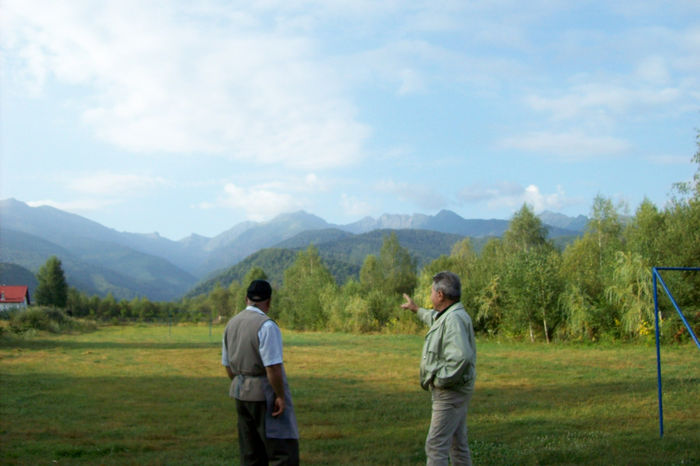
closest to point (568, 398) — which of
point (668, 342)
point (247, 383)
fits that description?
point (247, 383)

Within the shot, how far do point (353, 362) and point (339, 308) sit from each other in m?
29.5

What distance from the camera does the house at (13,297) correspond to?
43.7 m

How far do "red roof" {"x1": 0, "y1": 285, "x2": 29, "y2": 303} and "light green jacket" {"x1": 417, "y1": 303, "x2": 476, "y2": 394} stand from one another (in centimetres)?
4912

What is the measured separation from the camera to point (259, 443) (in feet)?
15.0

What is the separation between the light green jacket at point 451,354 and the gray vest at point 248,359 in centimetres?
154

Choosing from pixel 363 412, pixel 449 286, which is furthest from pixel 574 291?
pixel 449 286

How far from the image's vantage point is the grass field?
24.0 feet

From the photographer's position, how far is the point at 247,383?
4484 mm

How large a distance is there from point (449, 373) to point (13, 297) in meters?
51.4

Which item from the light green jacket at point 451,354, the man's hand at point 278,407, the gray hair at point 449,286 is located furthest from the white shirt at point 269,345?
the gray hair at point 449,286

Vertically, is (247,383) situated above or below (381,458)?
above

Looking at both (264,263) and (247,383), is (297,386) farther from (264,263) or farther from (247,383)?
(264,263)

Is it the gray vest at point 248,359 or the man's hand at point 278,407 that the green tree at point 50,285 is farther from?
the man's hand at point 278,407

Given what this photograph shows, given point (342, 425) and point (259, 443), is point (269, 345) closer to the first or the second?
point (259, 443)
